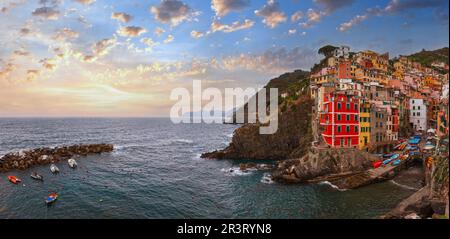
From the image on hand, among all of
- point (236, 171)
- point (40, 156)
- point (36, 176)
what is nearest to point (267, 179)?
point (236, 171)

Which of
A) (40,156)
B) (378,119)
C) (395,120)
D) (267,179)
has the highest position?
(378,119)

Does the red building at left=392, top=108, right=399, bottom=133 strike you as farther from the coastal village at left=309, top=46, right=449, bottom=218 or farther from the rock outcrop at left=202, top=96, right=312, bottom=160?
the rock outcrop at left=202, top=96, right=312, bottom=160

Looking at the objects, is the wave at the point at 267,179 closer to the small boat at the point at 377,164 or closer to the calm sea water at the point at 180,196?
the calm sea water at the point at 180,196

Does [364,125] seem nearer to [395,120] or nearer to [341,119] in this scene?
[341,119]

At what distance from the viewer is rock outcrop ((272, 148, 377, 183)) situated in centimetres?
3941

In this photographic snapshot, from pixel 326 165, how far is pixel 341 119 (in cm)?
891

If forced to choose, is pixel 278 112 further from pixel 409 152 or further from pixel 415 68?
pixel 415 68

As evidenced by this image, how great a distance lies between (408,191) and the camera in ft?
105

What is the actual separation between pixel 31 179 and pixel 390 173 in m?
54.7

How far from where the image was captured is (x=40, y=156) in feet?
184

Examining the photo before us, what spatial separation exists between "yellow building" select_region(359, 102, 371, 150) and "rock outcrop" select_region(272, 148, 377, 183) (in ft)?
16.6

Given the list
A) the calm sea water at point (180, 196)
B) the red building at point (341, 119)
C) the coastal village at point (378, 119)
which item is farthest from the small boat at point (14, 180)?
the red building at point (341, 119)
